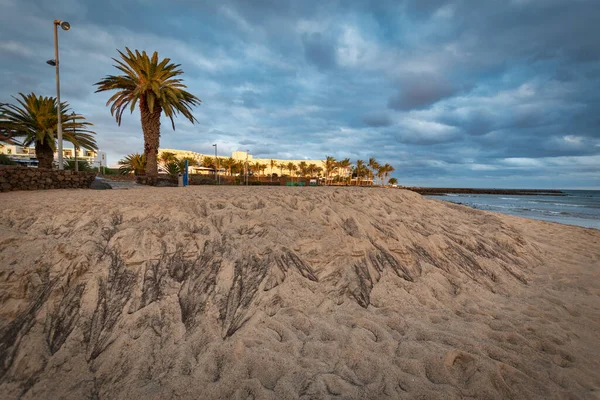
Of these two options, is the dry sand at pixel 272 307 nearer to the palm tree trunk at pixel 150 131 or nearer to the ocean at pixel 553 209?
the palm tree trunk at pixel 150 131

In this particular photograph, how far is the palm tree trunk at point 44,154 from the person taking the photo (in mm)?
15035

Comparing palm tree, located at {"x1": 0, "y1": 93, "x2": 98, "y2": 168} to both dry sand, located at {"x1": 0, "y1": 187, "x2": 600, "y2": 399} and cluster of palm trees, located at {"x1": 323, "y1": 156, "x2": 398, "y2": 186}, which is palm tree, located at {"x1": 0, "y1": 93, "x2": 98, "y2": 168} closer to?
dry sand, located at {"x1": 0, "y1": 187, "x2": 600, "y2": 399}

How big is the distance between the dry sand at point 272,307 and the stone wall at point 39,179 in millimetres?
3540

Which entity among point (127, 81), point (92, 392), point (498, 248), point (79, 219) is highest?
point (127, 81)

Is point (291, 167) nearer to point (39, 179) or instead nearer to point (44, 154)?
point (44, 154)

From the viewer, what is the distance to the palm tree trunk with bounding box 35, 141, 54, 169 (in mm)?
15035

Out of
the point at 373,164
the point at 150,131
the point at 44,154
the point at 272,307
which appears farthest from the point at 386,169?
the point at 272,307

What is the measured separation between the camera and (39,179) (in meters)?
9.80

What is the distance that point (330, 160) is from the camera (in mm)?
79062

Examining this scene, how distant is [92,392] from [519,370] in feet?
16.2

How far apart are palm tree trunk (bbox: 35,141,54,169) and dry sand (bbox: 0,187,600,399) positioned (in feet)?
38.2

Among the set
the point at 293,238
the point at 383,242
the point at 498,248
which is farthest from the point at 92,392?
the point at 498,248

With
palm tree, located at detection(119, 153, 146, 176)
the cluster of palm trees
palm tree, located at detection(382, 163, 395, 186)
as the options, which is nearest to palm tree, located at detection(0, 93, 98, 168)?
palm tree, located at detection(119, 153, 146, 176)

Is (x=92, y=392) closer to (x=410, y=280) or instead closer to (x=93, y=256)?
(x=93, y=256)
